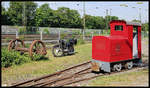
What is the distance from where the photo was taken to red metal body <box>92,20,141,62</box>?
10.3 meters

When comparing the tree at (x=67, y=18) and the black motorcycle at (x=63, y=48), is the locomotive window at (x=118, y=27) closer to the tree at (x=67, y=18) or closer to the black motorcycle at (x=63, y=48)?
the black motorcycle at (x=63, y=48)

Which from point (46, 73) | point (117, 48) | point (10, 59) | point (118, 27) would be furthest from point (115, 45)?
point (10, 59)

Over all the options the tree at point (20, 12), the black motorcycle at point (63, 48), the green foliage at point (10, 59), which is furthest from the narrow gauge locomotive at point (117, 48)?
the tree at point (20, 12)

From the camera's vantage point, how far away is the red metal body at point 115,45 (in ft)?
33.7

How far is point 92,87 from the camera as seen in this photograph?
761cm

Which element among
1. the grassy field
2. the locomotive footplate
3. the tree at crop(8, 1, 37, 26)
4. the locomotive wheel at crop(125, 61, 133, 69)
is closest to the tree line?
the tree at crop(8, 1, 37, 26)

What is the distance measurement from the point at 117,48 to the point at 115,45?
0.25m

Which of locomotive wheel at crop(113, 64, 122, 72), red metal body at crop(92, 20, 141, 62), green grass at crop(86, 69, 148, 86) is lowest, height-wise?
green grass at crop(86, 69, 148, 86)

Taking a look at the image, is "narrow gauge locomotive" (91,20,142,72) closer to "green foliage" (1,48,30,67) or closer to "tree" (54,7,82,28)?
Answer: "green foliage" (1,48,30,67)

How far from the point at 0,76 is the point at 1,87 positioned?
176cm

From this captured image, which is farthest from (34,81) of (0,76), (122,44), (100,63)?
(122,44)

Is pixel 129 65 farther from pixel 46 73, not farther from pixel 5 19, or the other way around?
pixel 5 19

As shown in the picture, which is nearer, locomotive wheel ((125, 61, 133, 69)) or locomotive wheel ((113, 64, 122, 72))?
locomotive wheel ((113, 64, 122, 72))

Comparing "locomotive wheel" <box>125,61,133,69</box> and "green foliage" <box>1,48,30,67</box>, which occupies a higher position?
"green foliage" <box>1,48,30,67</box>
